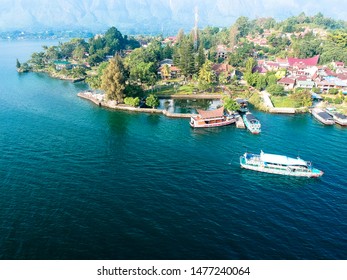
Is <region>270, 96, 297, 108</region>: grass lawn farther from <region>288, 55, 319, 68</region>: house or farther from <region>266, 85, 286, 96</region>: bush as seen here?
<region>288, 55, 319, 68</region>: house

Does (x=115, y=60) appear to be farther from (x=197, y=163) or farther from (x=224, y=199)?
(x=224, y=199)

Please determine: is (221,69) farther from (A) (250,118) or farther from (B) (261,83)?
(A) (250,118)

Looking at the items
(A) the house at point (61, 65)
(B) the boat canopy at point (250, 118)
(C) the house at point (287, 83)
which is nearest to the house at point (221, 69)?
(C) the house at point (287, 83)

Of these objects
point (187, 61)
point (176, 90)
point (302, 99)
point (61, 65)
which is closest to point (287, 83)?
point (302, 99)

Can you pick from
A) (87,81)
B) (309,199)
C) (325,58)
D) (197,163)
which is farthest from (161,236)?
(325,58)

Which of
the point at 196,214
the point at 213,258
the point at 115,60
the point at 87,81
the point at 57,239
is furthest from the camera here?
the point at 87,81

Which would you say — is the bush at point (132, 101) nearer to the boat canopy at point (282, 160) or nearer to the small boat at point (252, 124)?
the small boat at point (252, 124)
